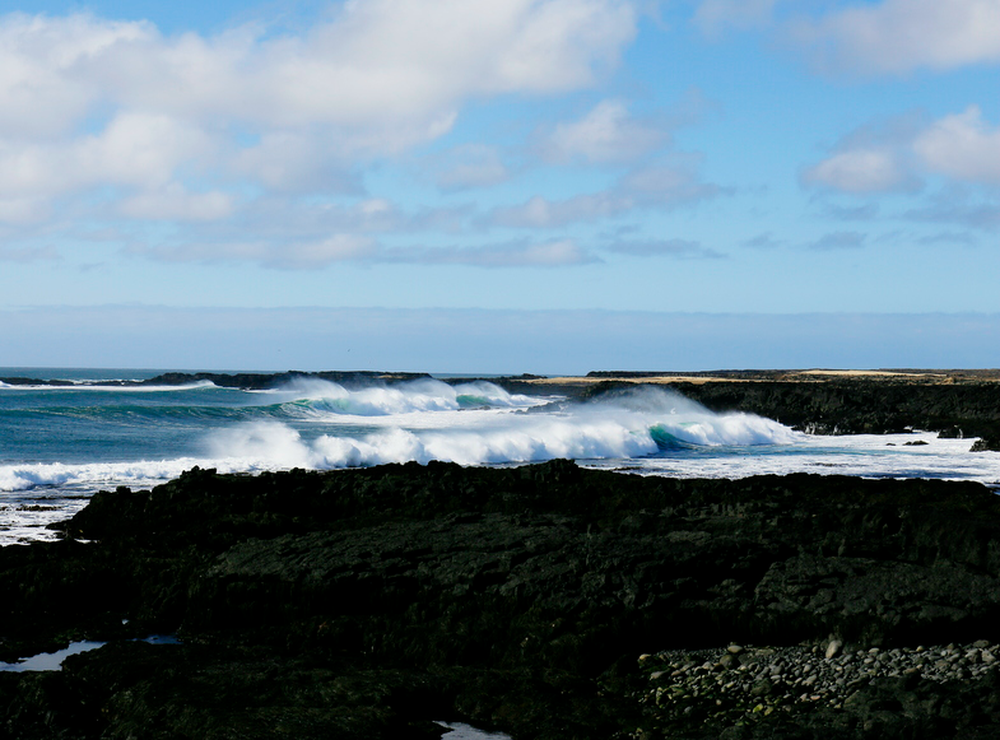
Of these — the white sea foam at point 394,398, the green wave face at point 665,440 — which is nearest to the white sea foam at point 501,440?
the green wave face at point 665,440

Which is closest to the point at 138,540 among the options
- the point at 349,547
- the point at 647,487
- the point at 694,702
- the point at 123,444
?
the point at 349,547

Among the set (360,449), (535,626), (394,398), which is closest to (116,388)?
(394,398)

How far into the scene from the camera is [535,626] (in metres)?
8.67

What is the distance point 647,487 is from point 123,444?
68.5 ft

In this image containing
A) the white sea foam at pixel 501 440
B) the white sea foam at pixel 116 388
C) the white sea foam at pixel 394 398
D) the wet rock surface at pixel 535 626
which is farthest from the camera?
the white sea foam at pixel 116 388

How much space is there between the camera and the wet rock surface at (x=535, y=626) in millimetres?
6773

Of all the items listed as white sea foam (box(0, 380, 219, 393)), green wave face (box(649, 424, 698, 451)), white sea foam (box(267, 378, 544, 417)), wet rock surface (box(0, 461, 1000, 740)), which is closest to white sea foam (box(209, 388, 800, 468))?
green wave face (box(649, 424, 698, 451))

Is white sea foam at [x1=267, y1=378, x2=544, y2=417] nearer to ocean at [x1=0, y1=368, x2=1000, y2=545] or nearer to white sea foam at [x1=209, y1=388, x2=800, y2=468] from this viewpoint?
ocean at [x1=0, y1=368, x2=1000, y2=545]

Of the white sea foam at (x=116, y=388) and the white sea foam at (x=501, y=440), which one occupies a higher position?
the white sea foam at (x=116, y=388)

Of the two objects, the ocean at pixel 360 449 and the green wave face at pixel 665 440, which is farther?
the green wave face at pixel 665 440

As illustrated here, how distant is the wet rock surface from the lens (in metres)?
6.77

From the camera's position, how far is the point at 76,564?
1084 centimetres

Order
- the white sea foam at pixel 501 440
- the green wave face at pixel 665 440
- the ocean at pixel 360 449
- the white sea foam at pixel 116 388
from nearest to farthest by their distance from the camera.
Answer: the ocean at pixel 360 449, the white sea foam at pixel 501 440, the green wave face at pixel 665 440, the white sea foam at pixel 116 388

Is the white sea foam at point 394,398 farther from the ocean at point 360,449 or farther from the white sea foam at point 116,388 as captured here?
the ocean at point 360,449
